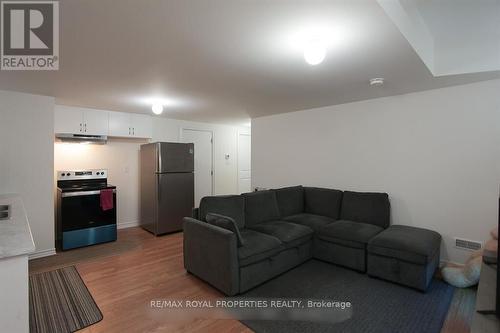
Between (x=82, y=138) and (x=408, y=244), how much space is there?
4803 mm

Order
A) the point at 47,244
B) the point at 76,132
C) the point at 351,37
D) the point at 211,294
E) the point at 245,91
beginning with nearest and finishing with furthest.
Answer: the point at 351,37 → the point at 211,294 → the point at 245,91 → the point at 47,244 → the point at 76,132

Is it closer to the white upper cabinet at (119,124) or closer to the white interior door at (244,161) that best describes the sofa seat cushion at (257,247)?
the white upper cabinet at (119,124)

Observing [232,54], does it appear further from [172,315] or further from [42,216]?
[42,216]

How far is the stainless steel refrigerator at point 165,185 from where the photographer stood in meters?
4.41

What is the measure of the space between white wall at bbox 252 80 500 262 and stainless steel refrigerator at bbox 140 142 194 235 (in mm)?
2214

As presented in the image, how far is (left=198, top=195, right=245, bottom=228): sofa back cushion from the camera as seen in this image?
118 inches

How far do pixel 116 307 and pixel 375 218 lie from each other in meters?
3.16

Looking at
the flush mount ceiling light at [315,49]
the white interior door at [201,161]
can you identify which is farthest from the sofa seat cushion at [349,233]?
the white interior door at [201,161]

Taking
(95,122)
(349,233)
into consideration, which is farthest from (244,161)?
(349,233)

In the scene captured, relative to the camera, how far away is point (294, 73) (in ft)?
8.44

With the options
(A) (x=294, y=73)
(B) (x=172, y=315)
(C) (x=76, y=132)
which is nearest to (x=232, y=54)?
(A) (x=294, y=73)

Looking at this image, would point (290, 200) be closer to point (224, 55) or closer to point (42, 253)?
point (224, 55)

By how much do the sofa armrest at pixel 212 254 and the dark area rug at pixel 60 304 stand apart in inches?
38.8

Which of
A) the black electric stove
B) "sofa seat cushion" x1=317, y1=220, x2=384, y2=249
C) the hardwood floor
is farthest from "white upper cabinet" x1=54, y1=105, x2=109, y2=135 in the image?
"sofa seat cushion" x1=317, y1=220, x2=384, y2=249
